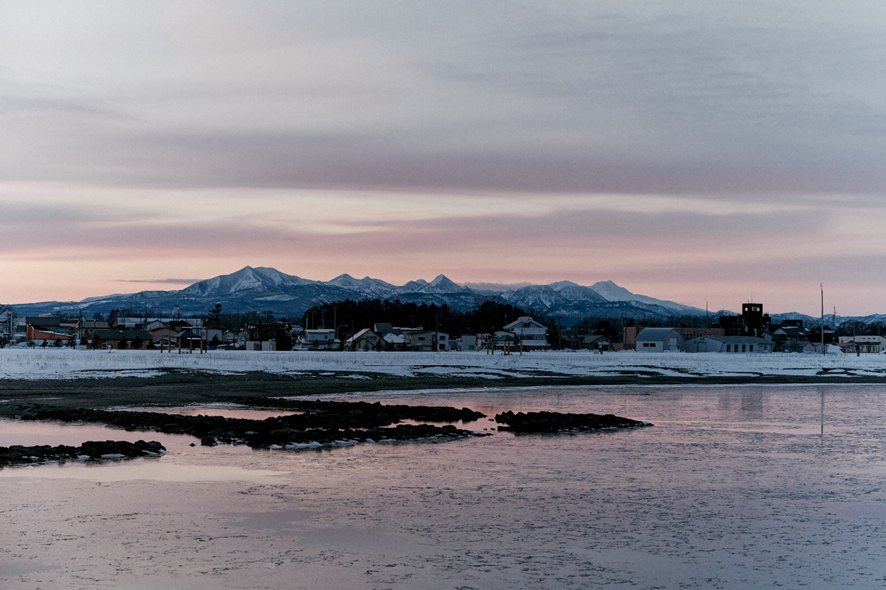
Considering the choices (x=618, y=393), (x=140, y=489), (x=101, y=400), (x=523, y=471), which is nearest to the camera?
(x=140, y=489)

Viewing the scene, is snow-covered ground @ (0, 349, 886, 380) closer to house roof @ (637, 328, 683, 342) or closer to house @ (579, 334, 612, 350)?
house roof @ (637, 328, 683, 342)

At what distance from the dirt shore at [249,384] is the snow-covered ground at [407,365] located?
2.89 metres

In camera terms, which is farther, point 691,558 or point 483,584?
point 691,558

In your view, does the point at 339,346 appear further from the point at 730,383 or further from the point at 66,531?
the point at 66,531

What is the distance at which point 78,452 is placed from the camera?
22.1m

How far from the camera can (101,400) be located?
38.4 m

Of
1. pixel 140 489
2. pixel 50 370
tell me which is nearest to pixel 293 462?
pixel 140 489

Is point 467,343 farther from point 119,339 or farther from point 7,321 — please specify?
point 7,321

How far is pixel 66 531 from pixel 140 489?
3882mm

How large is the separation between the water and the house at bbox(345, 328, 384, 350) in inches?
3288

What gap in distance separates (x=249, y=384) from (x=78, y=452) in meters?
27.8

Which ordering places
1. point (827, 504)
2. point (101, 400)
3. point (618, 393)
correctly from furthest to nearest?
point (618, 393)
point (101, 400)
point (827, 504)

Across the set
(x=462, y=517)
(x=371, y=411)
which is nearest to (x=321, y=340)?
(x=371, y=411)

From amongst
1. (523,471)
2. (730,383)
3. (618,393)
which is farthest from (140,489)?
(730,383)
